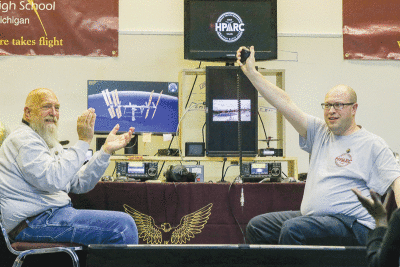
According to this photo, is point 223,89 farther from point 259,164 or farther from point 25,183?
point 25,183

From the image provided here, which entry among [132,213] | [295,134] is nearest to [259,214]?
[132,213]

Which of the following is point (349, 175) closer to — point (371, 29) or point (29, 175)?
point (29, 175)

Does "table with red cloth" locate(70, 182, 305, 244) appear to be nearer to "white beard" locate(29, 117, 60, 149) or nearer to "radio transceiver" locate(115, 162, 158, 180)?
"white beard" locate(29, 117, 60, 149)

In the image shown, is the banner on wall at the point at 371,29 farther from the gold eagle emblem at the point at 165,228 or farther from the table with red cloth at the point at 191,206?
the gold eagle emblem at the point at 165,228

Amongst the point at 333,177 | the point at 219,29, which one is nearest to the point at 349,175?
the point at 333,177

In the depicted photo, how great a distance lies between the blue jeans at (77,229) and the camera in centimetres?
191

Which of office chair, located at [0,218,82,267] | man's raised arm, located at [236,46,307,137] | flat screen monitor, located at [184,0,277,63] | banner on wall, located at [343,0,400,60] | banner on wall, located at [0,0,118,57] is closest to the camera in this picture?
office chair, located at [0,218,82,267]

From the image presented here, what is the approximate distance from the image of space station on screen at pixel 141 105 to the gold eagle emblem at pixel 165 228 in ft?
4.92

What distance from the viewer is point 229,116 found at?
11.6ft

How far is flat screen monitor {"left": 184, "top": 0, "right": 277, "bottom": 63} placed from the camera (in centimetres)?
383

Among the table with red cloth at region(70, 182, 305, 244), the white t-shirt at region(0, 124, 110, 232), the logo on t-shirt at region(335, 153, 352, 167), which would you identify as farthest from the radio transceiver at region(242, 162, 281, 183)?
the white t-shirt at region(0, 124, 110, 232)

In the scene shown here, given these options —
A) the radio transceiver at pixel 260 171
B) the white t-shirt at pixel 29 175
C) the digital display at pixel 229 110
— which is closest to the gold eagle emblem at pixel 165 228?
the white t-shirt at pixel 29 175

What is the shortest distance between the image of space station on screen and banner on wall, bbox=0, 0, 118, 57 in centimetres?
75

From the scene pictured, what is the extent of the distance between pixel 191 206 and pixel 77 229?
828mm
